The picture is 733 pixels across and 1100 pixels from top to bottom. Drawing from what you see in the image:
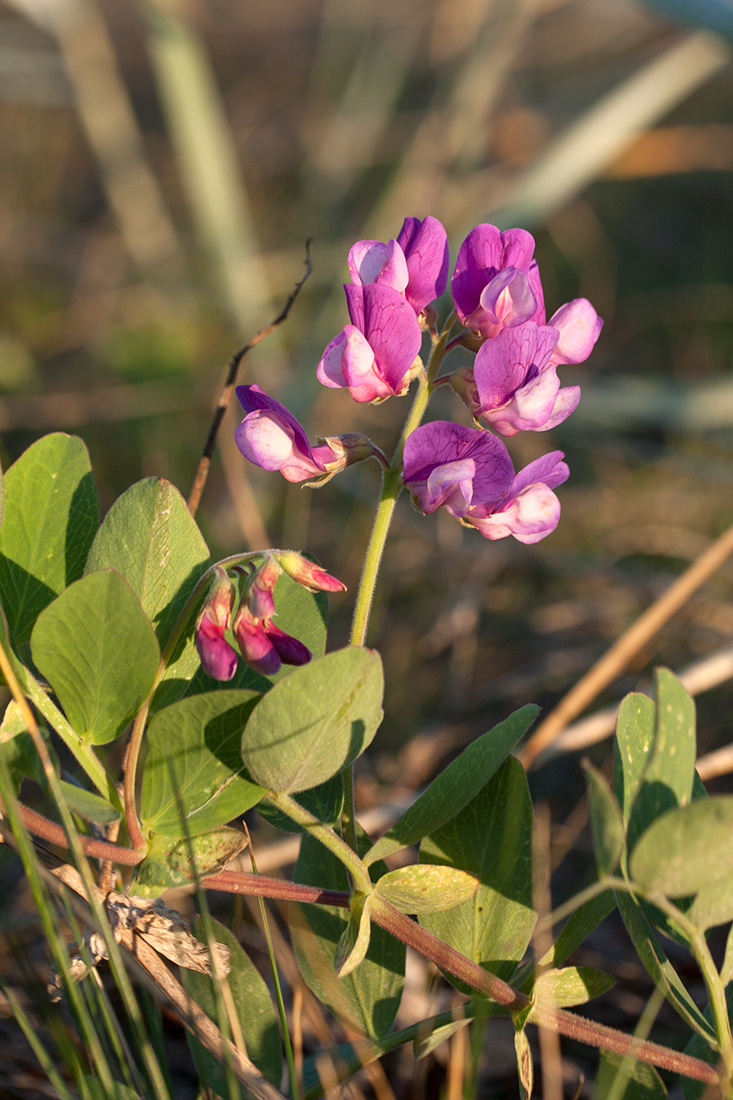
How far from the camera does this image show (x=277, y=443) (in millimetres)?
557

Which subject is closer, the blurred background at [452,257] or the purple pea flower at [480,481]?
the purple pea flower at [480,481]

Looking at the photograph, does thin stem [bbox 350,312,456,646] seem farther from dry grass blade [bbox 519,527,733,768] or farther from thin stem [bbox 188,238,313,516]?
dry grass blade [bbox 519,527,733,768]

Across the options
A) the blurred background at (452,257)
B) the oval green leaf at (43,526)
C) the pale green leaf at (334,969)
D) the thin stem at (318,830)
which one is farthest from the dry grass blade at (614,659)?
the oval green leaf at (43,526)

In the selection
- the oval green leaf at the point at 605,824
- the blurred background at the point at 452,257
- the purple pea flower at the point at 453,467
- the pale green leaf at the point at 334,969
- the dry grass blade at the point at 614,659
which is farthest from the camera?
the blurred background at the point at 452,257

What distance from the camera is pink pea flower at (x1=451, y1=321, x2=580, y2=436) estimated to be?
53 centimetres

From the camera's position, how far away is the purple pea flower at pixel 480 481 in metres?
0.52

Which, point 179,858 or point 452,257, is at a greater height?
point 179,858

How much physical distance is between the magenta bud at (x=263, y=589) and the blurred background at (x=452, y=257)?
772mm

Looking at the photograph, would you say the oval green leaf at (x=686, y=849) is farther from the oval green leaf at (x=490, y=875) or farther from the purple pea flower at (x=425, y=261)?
the purple pea flower at (x=425, y=261)

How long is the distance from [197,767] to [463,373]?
0.98 feet

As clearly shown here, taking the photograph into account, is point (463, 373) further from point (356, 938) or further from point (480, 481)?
point (356, 938)

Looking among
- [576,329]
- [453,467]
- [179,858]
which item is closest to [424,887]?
[179,858]

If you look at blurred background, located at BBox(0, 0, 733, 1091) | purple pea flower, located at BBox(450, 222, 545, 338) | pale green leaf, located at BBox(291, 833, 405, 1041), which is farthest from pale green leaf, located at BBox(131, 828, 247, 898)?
blurred background, located at BBox(0, 0, 733, 1091)

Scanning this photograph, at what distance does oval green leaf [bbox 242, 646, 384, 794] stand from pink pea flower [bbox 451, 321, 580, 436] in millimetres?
176
